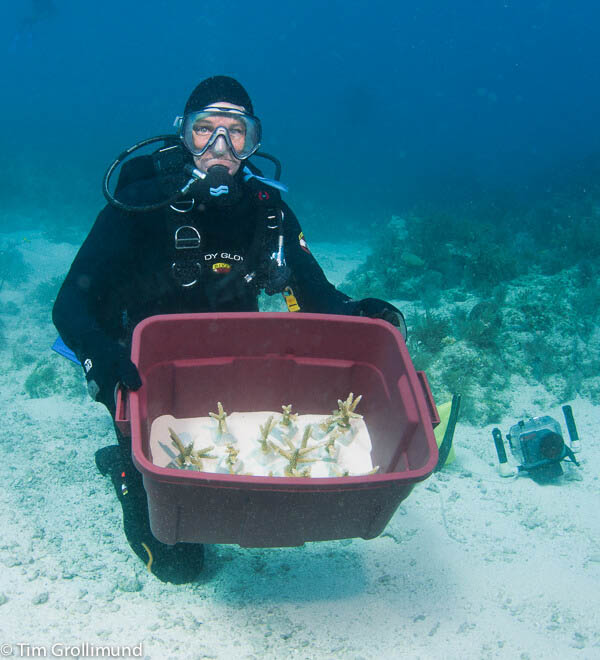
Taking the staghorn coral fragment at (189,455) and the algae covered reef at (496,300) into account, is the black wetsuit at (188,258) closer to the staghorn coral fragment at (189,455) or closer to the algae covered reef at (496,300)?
the staghorn coral fragment at (189,455)

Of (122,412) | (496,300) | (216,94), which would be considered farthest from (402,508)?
(496,300)

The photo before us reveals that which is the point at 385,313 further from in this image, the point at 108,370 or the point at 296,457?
the point at 108,370

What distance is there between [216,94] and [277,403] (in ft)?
7.33

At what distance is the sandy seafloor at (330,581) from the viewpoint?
2037mm

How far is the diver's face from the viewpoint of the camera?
9.24 feet

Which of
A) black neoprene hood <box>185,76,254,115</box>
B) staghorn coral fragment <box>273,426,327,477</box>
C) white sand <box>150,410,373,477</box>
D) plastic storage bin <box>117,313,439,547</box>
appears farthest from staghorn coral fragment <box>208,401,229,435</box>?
black neoprene hood <box>185,76,254,115</box>

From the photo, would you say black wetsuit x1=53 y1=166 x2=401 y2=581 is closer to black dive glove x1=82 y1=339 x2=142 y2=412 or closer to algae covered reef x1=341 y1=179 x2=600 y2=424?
black dive glove x1=82 y1=339 x2=142 y2=412

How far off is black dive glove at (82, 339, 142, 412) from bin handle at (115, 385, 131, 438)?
1.5 inches

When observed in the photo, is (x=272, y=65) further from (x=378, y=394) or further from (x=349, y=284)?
(x=378, y=394)

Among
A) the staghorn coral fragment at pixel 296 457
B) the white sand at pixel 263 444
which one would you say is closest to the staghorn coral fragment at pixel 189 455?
the white sand at pixel 263 444

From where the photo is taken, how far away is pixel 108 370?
1722mm

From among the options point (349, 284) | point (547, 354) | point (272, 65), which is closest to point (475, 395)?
point (547, 354)

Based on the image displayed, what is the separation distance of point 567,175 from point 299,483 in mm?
31731

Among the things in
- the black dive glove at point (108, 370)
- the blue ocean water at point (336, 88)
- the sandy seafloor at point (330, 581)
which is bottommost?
the sandy seafloor at point (330, 581)
